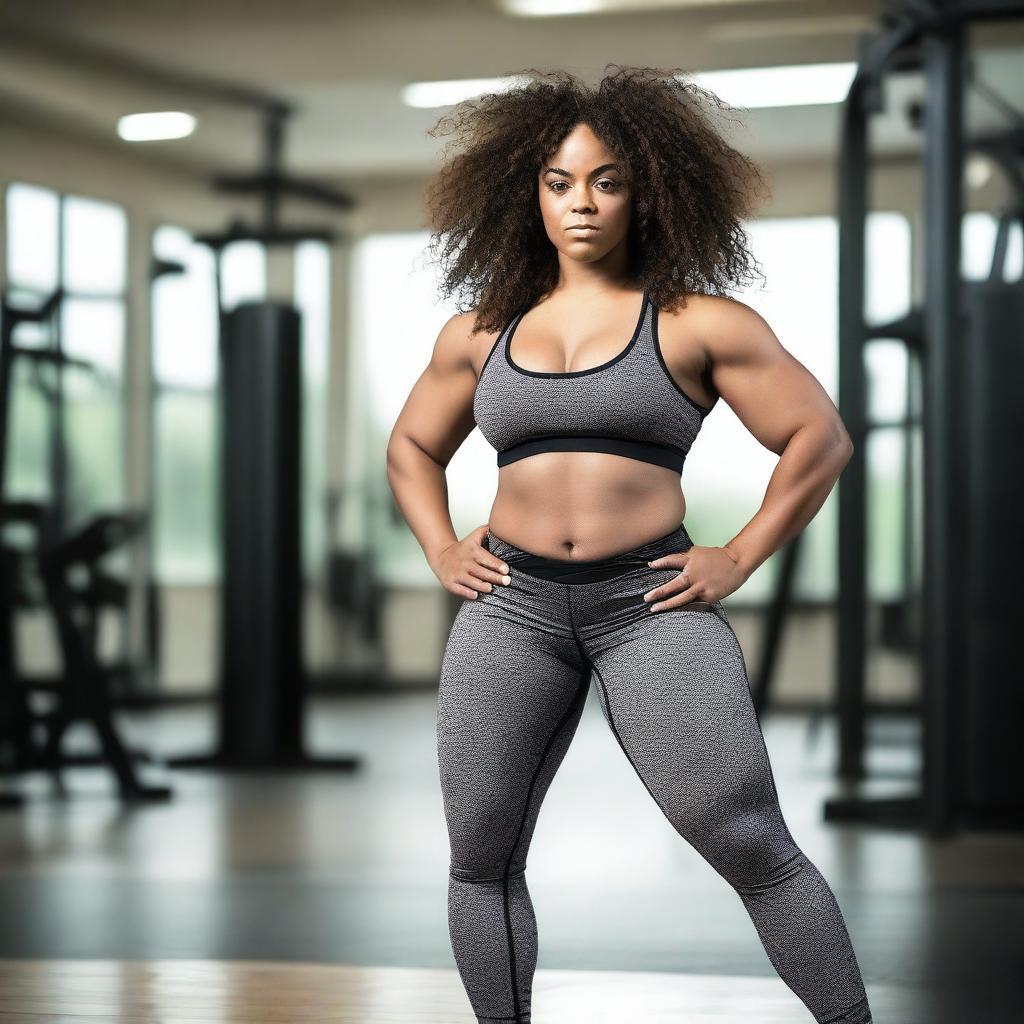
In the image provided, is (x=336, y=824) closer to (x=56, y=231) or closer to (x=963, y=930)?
(x=963, y=930)

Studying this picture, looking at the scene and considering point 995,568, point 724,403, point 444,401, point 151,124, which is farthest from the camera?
point 151,124

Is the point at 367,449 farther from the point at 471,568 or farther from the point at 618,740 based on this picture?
the point at 618,740

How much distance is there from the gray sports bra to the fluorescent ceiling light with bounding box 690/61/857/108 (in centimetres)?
349

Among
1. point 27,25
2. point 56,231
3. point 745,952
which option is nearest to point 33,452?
point 56,231

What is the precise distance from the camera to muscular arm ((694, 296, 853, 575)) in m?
1.80

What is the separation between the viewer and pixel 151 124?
222 inches

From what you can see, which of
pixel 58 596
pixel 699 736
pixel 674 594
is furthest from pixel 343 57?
pixel 699 736

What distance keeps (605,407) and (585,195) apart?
9.6 inches

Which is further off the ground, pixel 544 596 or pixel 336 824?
pixel 544 596

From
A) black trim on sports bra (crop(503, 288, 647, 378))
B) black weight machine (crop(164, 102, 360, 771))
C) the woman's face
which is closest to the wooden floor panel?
black trim on sports bra (crop(503, 288, 647, 378))

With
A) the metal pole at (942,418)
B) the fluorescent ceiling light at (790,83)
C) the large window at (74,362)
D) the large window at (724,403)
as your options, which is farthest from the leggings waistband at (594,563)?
the large window at (74,362)

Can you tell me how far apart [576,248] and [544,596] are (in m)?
0.39

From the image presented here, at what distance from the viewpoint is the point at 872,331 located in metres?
4.31

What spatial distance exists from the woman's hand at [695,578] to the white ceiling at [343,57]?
350 cm
